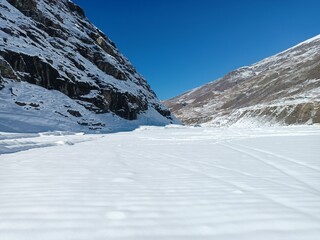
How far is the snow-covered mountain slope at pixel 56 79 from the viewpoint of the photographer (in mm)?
31188

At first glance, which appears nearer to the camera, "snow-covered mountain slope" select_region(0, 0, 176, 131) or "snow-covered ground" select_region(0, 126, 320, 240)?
"snow-covered ground" select_region(0, 126, 320, 240)

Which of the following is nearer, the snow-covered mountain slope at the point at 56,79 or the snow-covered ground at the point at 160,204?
the snow-covered ground at the point at 160,204

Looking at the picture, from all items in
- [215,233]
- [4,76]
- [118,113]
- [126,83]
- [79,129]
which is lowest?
[215,233]

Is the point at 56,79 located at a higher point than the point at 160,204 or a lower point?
higher

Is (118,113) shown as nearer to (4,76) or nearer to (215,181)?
(4,76)

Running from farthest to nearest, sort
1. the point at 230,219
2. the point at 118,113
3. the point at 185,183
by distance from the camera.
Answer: the point at 118,113
the point at 185,183
the point at 230,219

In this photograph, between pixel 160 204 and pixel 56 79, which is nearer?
pixel 160 204

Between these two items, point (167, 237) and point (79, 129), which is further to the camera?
point (79, 129)

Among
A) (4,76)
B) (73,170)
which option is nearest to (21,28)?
(4,76)

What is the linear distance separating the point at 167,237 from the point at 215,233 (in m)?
0.57

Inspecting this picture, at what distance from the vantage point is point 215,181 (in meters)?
5.83

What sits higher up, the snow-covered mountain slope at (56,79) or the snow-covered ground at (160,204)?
the snow-covered mountain slope at (56,79)

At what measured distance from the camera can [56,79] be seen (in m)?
38.6

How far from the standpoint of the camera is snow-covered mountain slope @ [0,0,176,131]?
102ft
